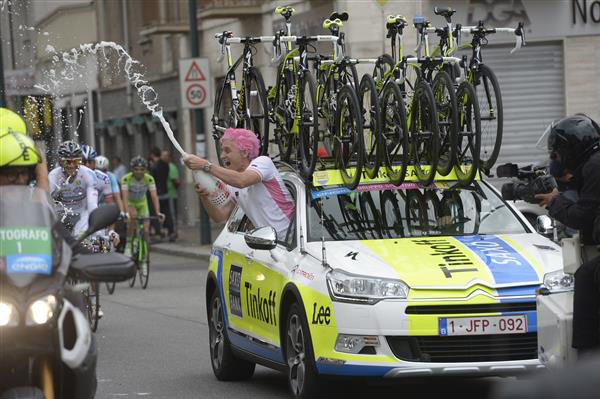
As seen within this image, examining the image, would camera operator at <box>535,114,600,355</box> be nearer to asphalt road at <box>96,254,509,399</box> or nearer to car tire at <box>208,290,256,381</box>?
asphalt road at <box>96,254,509,399</box>

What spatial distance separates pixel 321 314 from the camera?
30.3 ft

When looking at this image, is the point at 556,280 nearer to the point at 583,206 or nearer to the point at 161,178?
the point at 583,206

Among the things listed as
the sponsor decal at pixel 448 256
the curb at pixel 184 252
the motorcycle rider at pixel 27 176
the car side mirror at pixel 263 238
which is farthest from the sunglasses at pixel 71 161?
the curb at pixel 184 252

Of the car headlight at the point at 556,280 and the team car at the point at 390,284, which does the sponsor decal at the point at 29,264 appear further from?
the car headlight at the point at 556,280

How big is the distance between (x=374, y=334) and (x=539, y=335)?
1.18 metres

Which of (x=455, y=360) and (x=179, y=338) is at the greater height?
(x=455, y=360)

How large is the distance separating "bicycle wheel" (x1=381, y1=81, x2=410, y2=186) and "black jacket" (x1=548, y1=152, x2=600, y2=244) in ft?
8.61

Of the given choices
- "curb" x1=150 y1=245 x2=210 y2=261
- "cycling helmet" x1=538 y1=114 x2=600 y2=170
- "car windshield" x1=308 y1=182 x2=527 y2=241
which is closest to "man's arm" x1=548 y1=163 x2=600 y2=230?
"cycling helmet" x1=538 y1=114 x2=600 y2=170

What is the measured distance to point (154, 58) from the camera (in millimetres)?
46125

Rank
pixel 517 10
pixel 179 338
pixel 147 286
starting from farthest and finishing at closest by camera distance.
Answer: pixel 517 10 → pixel 147 286 → pixel 179 338

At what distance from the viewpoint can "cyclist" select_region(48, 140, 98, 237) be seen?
1543 centimetres

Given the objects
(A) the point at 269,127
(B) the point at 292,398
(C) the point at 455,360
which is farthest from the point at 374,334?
(A) the point at 269,127

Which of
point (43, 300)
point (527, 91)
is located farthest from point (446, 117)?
point (527, 91)

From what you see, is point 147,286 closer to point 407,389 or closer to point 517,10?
point 517,10
